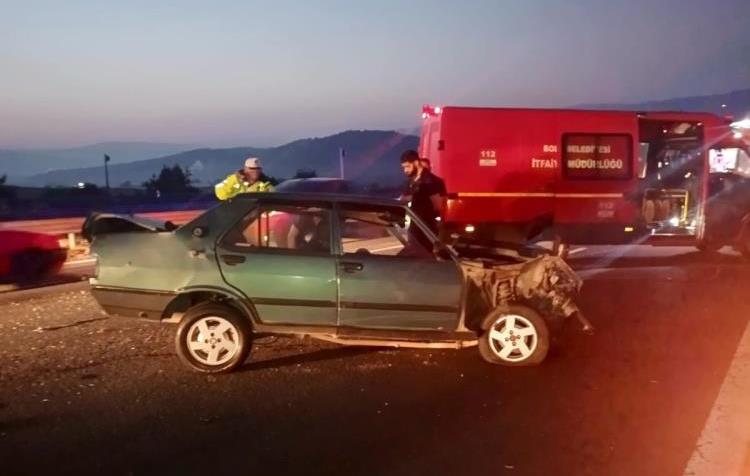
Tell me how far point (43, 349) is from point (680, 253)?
12.0 metres

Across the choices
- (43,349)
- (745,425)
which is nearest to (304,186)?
(43,349)

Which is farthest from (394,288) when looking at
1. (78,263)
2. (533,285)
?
(78,263)

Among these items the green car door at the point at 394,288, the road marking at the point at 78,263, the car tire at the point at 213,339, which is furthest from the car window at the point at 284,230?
the road marking at the point at 78,263

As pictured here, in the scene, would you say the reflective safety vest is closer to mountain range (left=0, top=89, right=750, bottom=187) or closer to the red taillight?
the red taillight

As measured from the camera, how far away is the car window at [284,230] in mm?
6602

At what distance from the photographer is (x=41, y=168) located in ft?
650

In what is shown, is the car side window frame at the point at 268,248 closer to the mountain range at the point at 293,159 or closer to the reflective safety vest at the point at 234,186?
the reflective safety vest at the point at 234,186

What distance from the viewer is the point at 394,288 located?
6.55 m

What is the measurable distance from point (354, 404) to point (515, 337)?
5.68 ft

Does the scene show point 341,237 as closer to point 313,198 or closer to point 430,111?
point 313,198

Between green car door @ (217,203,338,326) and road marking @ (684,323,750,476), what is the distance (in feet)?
9.83

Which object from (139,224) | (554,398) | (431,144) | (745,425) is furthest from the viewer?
(431,144)

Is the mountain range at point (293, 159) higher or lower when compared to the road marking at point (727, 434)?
higher

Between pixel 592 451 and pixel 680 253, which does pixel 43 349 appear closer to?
pixel 592 451
